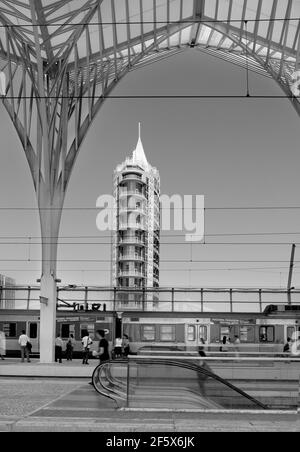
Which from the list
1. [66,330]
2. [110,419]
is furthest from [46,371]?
[110,419]

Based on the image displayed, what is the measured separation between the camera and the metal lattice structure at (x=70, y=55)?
32.4 m

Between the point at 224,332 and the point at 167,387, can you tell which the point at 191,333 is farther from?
the point at 167,387

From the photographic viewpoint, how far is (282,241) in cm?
4444

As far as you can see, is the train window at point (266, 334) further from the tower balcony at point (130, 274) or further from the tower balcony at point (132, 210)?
the tower balcony at point (130, 274)

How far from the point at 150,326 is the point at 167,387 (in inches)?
1038

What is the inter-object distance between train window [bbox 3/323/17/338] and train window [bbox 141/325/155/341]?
799 cm

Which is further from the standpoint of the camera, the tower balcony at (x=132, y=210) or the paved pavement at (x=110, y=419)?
the tower balcony at (x=132, y=210)

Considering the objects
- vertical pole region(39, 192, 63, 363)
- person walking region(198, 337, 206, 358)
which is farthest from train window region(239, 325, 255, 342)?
vertical pole region(39, 192, 63, 363)

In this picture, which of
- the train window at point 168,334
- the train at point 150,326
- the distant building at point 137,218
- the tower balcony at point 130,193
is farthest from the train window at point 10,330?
the tower balcony at point 130,193

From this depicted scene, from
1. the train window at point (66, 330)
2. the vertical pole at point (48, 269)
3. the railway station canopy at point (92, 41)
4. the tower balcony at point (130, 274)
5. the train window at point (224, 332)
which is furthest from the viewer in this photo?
the tower balcony at point (130, 274)

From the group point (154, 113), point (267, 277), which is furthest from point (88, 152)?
point (267, 277)

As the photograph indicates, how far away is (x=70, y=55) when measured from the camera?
37438 mm

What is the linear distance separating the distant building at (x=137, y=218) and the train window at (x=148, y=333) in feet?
147

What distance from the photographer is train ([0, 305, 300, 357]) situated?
133ft
